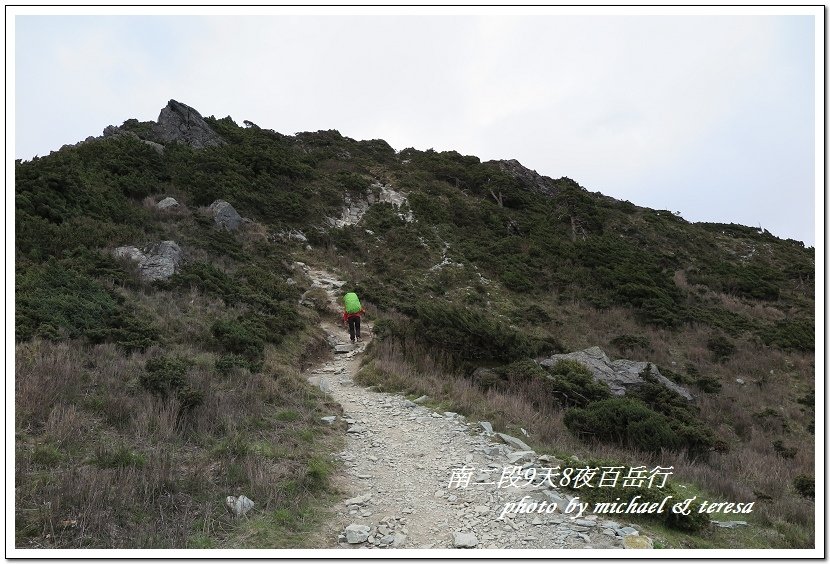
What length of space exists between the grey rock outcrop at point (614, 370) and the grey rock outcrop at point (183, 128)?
23.8 meters

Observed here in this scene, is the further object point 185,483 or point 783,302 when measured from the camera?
point 783,302

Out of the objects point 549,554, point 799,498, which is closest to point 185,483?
point 549,554

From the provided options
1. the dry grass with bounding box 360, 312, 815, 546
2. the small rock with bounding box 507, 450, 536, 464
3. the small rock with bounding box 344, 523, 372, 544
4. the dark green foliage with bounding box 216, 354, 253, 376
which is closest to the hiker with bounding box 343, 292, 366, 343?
the dry grass with bounding box 360, 312, 815, 546

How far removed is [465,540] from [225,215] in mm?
18034

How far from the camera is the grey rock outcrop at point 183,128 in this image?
2702cm

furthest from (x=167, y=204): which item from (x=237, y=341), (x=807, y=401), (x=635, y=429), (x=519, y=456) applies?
(x=807, y=401)

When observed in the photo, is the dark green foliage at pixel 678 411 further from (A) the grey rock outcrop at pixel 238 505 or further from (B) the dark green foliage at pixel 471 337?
(A) the grey rock outcrop at pixel 238 505

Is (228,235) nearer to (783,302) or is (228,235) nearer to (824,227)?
(824,227)

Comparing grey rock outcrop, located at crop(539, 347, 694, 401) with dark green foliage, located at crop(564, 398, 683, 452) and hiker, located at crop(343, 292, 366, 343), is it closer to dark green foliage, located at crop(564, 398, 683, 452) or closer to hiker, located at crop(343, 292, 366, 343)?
dark green foliage, located at crop(564, 398, 683, 452)

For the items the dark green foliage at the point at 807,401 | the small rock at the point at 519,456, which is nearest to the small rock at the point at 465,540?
the small rock at the point at 519,456

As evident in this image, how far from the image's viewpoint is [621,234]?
Result: 32562mm

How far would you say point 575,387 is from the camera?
392 inches

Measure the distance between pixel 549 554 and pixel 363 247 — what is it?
20.8m

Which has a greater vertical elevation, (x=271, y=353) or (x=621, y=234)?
(x=621, y=234)
